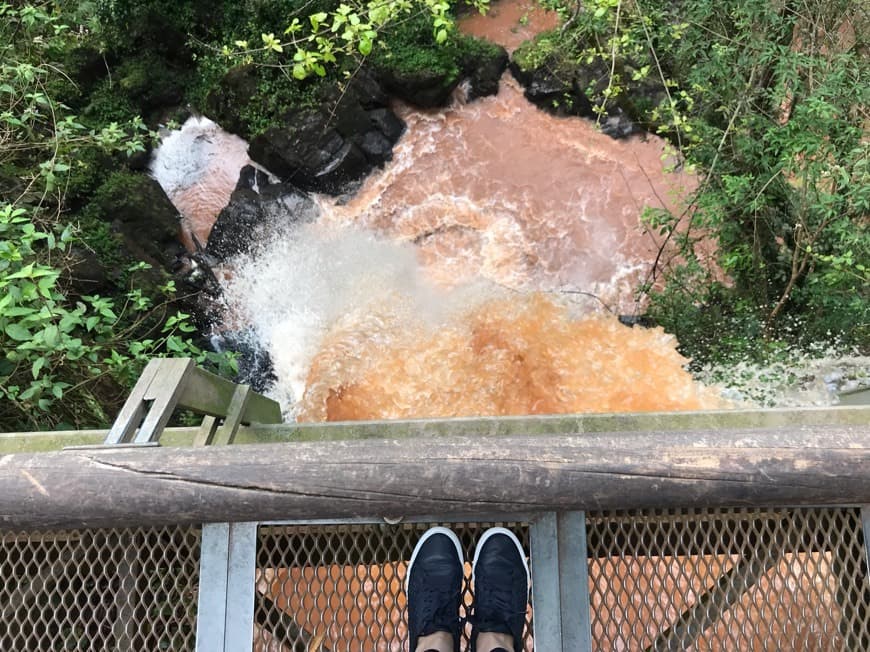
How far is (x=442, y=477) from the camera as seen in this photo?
1405 millimetres

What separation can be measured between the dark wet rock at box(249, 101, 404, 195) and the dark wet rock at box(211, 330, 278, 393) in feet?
6.70

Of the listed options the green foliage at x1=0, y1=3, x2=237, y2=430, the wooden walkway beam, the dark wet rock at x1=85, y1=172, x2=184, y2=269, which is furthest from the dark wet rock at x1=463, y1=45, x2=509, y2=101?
the wooden walkway beam

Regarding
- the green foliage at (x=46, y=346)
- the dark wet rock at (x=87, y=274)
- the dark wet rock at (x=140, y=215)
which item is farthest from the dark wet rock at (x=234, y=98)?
the green foliage at (x=46, y=346)

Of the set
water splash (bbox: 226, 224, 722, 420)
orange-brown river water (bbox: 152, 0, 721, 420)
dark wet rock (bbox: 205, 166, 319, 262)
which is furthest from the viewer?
dark wet rock (bbox: 205, 166, 319, 262)

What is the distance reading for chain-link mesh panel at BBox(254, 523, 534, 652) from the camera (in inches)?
66.9

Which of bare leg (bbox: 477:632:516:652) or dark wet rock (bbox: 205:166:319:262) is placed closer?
bare leg (bbox: 477:632:516:652)

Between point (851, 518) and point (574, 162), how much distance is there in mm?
5996

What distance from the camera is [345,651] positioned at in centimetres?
170

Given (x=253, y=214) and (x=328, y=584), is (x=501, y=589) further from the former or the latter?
(x=253, y=214)

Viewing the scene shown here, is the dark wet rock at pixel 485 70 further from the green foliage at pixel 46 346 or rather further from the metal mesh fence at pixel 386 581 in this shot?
the metal mesh fence at pixel 386 581

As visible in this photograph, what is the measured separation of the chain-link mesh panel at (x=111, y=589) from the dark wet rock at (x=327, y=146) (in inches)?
231

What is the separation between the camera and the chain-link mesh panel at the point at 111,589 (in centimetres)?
167

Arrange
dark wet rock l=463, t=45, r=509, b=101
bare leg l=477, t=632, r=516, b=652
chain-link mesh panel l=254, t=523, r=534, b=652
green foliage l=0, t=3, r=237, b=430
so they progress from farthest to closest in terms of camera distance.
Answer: dark wet rock l=463, t=45, r=509, b=101, green foliage l=0, t=3, r=237, b=430, bare leg l=477, t=632, r=516, b=652, chain-link mesh panel l=254, t=523, r=534, b=652

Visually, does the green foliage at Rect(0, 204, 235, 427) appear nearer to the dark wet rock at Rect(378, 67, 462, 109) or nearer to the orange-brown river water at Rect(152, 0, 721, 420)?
the orange-brown river water at Rect(152, 0, 721, 420)
